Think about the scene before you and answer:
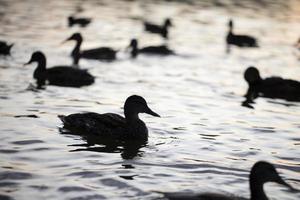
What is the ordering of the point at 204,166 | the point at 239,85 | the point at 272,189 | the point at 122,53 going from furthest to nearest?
the point at 122,53 < the point at 239,85 < the point at 204,166 < the point at 272,189

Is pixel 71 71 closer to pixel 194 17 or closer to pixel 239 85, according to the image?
pixel 239 85

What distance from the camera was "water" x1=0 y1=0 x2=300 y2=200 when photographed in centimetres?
1023

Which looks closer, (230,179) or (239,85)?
(230,179)

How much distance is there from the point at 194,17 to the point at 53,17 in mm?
9104

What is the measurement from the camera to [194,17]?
4016 cm

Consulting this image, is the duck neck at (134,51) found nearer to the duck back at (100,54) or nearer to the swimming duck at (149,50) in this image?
the swimming duck at (149,50)

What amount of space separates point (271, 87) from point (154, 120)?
5.40 metres

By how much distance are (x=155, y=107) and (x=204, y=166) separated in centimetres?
553

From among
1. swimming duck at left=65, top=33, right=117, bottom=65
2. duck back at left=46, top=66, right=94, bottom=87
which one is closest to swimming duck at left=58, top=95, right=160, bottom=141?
duck back at left=46, top=66, right=94, bottom=87

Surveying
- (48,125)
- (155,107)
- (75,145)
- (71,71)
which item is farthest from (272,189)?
(71,71)

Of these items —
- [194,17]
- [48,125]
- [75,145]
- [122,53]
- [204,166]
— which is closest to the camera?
[204,166]

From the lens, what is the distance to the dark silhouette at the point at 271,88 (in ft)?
61.7

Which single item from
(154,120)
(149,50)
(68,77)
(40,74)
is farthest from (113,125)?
(149,50)

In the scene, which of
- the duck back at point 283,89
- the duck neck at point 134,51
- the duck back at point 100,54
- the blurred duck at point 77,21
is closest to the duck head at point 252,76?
the duck back at point 283,89
